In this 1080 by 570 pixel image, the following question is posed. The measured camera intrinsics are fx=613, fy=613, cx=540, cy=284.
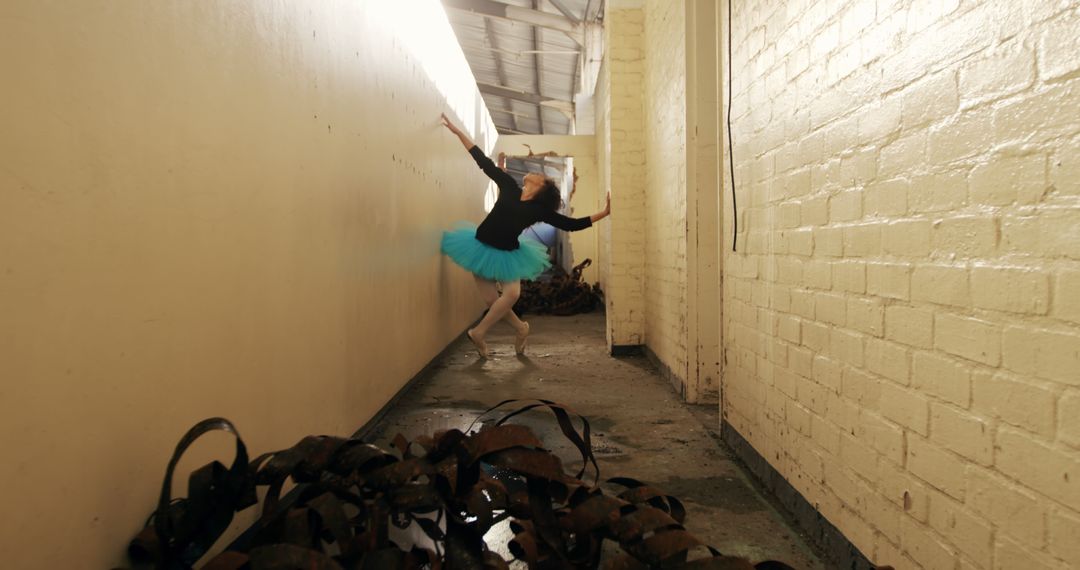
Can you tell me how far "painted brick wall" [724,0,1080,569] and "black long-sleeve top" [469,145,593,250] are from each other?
10.4ft

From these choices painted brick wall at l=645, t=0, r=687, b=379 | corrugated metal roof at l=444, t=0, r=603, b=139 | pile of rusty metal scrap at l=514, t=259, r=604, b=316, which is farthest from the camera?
corrugated metal roof at l=444, t=0, r=603, b=139

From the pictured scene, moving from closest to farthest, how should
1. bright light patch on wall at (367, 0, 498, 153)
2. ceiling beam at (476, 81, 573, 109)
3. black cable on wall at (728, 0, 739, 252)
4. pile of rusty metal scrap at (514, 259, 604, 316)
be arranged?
black cable on wall at (728, 0, 739, 252) < bright light patch on wall at (367, 0, 498, 153) < pile of rusty metal scrap at (514, 259, 604, 316) < ceiling beam at (476, 81, 573, 109)

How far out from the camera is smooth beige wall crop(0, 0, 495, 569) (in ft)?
3.62

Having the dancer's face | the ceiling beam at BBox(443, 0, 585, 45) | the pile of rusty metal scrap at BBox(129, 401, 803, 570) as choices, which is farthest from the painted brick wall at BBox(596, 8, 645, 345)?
the ceiling beam at BBox(443, 0, 585, 45)

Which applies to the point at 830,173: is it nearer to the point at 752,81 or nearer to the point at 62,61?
the point at 752,81

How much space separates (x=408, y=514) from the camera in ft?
5.28

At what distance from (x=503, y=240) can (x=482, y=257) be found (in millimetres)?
258

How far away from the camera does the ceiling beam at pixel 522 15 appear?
10.0 m

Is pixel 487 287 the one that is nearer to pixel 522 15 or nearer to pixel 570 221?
pixel 570 221

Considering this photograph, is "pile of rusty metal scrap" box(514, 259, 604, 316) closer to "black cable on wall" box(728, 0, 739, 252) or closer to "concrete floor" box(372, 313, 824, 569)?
"concrete floor" box(372, 313, 824, 569)

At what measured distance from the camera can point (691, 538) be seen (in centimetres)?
152

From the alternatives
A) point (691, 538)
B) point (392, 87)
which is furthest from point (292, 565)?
point (392, 87)

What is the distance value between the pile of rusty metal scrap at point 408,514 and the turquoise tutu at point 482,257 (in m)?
3.34

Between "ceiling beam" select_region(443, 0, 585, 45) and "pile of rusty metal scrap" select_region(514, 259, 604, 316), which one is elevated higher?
"ceiling beam" select_region(443, 0, 585, 45)
